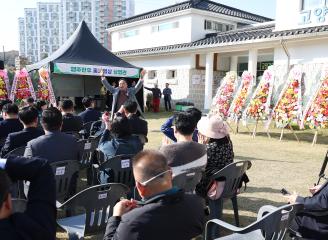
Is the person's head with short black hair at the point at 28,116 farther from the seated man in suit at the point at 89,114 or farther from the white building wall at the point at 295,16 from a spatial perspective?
the white building wall at the point at 295,16

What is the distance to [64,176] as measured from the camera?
3.23 metres

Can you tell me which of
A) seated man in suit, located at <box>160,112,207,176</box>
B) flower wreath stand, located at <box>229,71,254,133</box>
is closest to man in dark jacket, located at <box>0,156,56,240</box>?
seated man in suit, located at <box>160,112,207,176</box>

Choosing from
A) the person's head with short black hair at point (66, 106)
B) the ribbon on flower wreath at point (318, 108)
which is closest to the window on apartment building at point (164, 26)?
the ribbon on flower wreath at point (318, 108)

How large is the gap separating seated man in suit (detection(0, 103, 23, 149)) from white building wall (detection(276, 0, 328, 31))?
10.5 m

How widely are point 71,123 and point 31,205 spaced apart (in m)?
3.84

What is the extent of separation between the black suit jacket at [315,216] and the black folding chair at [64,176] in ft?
6.51

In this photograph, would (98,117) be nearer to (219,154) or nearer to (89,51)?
(219,154)

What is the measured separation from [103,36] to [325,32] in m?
67.7

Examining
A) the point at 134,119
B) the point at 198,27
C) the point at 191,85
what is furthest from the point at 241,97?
the point at 198,27

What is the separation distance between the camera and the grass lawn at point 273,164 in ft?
15.0

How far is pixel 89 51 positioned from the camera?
14180mm

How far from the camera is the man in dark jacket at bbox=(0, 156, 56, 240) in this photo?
1365mm

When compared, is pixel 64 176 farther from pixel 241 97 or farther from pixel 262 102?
pixel 241 97

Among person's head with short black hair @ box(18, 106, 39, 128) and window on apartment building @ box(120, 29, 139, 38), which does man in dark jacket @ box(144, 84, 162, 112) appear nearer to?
window on apartment building @ box(120, 29, 139, 38)
